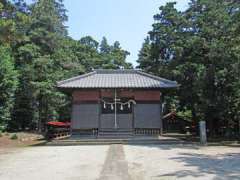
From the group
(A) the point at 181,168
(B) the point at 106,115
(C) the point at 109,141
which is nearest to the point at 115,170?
(A) the point at 181,168

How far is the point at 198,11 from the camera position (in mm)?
27406

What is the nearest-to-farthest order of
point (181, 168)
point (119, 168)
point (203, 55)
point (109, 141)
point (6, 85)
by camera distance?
point (119, 168)
point (181, 168)
point (109, 141)
point (203, 55)
point (6, 85)

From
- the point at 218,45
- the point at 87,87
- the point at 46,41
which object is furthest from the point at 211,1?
the point at 46,41

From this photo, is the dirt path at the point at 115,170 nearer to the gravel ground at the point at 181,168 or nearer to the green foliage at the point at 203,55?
the gravel ground at the point at 181,168

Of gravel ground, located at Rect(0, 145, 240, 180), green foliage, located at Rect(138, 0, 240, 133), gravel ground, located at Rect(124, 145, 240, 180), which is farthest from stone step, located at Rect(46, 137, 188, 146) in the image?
gravel ground, located at Rect(124, 145, 240, 180)

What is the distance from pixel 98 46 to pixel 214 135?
40109mm

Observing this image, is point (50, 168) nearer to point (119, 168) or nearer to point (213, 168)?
point (119, 168)

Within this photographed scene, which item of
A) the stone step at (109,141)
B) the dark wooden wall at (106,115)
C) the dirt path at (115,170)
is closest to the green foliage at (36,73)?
the dark wooden wall at (106,115)

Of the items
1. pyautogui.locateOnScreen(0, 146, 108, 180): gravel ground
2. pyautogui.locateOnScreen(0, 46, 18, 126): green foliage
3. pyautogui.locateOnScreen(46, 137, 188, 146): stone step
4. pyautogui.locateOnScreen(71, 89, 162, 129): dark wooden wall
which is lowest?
pyautogui.locateOnScreen(0, 146, 108, 180): gravel ground

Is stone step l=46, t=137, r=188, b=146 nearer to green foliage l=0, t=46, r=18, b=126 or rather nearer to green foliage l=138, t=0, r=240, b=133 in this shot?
green foliage l=138, t=0, r=240, b=133

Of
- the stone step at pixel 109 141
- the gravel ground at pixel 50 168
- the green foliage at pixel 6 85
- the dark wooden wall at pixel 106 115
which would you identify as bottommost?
the gravel ground at pixel 50 168

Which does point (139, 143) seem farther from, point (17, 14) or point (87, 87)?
point (17, 14)

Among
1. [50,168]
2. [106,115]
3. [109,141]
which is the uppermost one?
[106,115]

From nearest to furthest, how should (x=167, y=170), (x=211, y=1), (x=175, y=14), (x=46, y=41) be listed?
(x=167, y=170)
(x=211, y=1)
(x=175, y=14)
(x=46, y=41)
